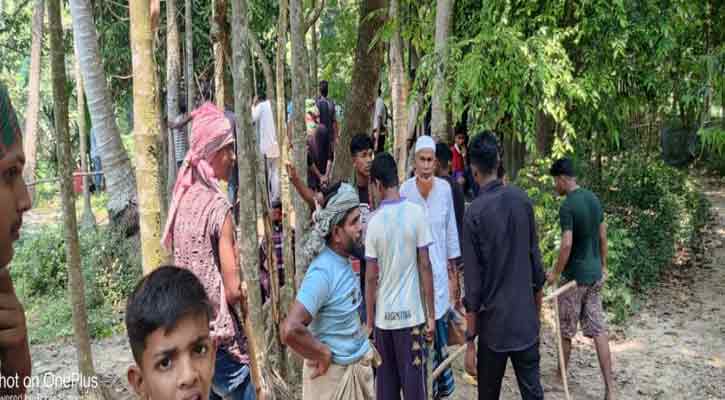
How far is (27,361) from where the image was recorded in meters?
1.40

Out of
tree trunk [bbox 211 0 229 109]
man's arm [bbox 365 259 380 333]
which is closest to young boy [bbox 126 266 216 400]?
man's arm [bbox 365 259 380 333]

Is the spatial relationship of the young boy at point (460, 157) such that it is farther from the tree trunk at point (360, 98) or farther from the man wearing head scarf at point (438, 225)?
the man wearing head scarf at point (438, 225)

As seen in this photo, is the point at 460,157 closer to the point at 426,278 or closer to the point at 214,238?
the point at 426,278

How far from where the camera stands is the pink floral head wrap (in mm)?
2922

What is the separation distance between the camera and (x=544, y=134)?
25.7 ft

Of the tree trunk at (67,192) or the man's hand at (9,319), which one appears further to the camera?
the tree trunk at (67,192)

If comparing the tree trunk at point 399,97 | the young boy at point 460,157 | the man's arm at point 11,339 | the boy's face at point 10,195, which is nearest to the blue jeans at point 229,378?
the man's arm at point 11,339

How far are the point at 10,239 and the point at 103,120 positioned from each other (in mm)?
5752

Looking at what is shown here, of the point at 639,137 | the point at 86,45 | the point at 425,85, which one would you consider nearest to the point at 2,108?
the point at 86,45

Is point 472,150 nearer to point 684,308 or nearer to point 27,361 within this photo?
point 27,361

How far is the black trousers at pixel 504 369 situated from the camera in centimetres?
364

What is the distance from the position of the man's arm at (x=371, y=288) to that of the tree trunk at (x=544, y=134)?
455 cm

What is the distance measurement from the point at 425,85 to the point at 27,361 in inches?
240

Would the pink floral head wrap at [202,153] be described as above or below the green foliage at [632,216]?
above
